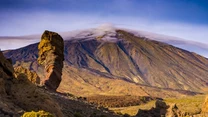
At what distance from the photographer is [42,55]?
65500 mm

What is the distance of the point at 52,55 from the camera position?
2475 inches

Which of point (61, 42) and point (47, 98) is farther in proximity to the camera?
point (61, 42)

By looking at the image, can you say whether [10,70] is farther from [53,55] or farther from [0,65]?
[53,55]

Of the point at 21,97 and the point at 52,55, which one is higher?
the point at 21,97

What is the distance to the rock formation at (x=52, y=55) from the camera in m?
60.9

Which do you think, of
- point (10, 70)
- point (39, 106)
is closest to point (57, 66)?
point (10, 70)

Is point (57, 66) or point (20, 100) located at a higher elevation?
point (20, 100)

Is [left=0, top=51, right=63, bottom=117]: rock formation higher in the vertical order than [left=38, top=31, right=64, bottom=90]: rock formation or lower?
higher

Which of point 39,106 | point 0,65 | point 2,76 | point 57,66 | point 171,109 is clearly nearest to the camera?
point 39,106

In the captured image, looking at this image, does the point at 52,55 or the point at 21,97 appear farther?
the point at 52,55

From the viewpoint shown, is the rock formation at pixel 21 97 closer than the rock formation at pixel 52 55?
Yes

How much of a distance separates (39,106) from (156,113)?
3852 cm

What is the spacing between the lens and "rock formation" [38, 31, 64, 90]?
200 ft

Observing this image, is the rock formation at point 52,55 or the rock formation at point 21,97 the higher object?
the rock formation at point 21,97
